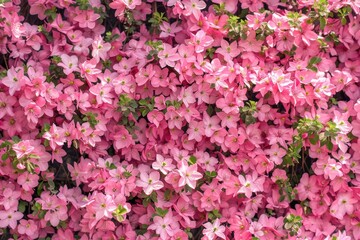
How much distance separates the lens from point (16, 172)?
2.22 m

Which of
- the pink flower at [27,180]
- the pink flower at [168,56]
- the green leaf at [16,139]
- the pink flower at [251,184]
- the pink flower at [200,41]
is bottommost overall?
the pink flower at [27,180]

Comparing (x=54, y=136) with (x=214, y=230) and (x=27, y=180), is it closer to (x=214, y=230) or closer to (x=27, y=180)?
(x=27, y=180)

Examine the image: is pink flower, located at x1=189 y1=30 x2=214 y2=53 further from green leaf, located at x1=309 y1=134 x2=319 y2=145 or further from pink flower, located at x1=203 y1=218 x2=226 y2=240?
pink flower, located at x1=203 y1=218 x2=226 y2=240

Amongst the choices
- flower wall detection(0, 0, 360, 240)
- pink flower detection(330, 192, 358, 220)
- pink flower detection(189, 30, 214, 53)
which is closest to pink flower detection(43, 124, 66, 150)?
flower wall detection(0, 0, 360, 240)

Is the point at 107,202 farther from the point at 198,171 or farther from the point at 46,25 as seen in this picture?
the point at 46,25

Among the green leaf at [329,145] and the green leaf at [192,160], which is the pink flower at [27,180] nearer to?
the green leaf at [192,160]

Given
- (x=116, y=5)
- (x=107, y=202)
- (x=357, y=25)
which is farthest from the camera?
(x=357, y=25)

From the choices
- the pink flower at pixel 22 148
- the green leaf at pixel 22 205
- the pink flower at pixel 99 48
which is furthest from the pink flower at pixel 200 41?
the green leaf at pixel 22 205

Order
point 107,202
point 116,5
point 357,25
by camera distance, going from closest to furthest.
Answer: point 107,202, point 116,5, point 357,25

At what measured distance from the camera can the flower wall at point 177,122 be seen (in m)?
2.23

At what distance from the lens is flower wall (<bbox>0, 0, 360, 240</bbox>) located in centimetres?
223

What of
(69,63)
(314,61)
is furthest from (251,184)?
(69,63)

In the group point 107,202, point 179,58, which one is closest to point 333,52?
point 179,58

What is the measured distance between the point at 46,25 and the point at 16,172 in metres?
0.56
